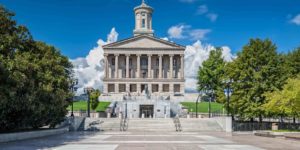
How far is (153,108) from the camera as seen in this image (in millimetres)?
67750

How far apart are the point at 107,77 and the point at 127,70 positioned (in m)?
5.40

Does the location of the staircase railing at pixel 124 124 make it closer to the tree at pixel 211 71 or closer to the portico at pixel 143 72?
the tree at pixel 211 71

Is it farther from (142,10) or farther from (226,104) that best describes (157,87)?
(226,104)

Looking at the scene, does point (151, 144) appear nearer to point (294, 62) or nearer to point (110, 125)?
point (110, 125)

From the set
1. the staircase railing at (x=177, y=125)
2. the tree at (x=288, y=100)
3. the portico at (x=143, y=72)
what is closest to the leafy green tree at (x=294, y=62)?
the tree at (x=288, y=100)

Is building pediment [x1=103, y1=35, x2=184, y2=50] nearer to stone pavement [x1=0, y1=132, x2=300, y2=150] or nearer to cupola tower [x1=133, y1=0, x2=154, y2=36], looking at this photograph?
cupola tower [x1=133, y1=0, x2=154, y2=36]

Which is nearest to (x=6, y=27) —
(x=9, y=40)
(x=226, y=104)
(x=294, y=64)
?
(x=9, y=40)

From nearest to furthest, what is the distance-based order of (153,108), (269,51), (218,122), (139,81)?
(269,51)
(218,122)
(153,108)
(139,81)

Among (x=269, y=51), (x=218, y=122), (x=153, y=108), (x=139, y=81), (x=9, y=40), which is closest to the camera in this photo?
(x=9, y=40)

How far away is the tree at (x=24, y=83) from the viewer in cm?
2483

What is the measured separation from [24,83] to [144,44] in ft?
244

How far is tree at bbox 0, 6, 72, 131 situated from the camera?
2483 centimetres

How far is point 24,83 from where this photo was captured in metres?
27.2

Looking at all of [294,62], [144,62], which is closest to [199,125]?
[294,62]
